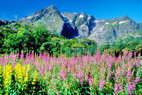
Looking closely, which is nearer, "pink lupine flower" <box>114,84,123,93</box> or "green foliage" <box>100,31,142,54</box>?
"pink lupine flower" <box>114,84,123,93</box>

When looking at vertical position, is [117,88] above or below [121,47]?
below

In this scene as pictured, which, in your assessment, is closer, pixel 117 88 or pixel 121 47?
pixel 117 88

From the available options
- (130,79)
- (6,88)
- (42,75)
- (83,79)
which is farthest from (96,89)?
(6,88)

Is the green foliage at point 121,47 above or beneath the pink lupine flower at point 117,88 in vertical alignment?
above

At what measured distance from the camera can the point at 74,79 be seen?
5789mm

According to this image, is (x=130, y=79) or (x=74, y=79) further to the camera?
(x=74, y=79)

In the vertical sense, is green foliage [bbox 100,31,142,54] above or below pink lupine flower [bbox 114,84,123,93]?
above

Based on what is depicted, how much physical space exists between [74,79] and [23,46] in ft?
39.8

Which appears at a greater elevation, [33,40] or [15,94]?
[33,40]

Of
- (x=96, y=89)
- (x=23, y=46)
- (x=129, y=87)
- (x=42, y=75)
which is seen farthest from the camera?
(x=23, y=46)

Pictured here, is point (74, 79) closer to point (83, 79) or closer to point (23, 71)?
point (83, 79)

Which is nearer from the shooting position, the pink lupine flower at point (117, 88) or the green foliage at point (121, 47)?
the pink lupine flower at point (117, 88)

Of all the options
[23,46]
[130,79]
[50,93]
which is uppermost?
[23,46]

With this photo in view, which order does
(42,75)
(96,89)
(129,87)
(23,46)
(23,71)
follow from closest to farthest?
(129,87) < (96,89) < (23,71) < (42,75) < (23,46)
